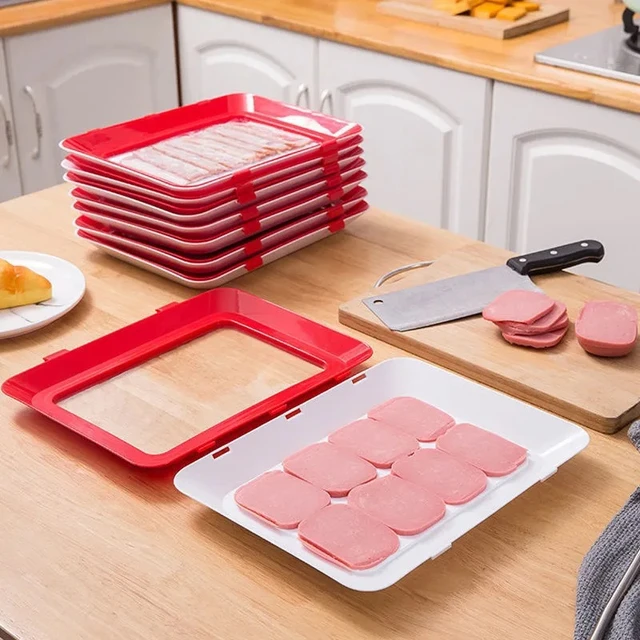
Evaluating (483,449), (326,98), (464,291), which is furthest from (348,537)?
(326,98)

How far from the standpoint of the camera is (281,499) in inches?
35.7

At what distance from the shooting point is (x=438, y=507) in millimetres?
894

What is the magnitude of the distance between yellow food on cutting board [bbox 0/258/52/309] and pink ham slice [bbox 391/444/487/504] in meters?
0.52

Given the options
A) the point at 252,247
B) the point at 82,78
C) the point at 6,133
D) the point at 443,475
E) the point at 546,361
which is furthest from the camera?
the point at 82,78

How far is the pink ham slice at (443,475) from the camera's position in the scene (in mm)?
915

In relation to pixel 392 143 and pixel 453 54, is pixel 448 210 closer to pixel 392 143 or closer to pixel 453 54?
pixel 392 143

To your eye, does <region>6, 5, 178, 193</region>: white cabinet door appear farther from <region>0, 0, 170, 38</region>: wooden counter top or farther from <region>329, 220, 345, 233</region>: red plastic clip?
<region>329, 220, 345, 233</region>: red plastic clip

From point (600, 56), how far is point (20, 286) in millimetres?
1403

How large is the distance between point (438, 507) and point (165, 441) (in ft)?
0.91

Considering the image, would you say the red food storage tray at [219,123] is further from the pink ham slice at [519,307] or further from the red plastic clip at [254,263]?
the pink ham slice at [519,307]

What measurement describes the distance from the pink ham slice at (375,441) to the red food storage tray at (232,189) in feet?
1.28

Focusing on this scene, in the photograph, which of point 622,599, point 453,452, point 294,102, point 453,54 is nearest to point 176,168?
point 453,452

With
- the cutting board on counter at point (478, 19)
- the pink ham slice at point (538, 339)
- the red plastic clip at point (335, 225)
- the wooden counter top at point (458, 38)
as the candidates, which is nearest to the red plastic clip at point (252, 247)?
the red plastic clip at point (335, 225)

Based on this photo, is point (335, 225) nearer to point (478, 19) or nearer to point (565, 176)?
point (565, 176)
